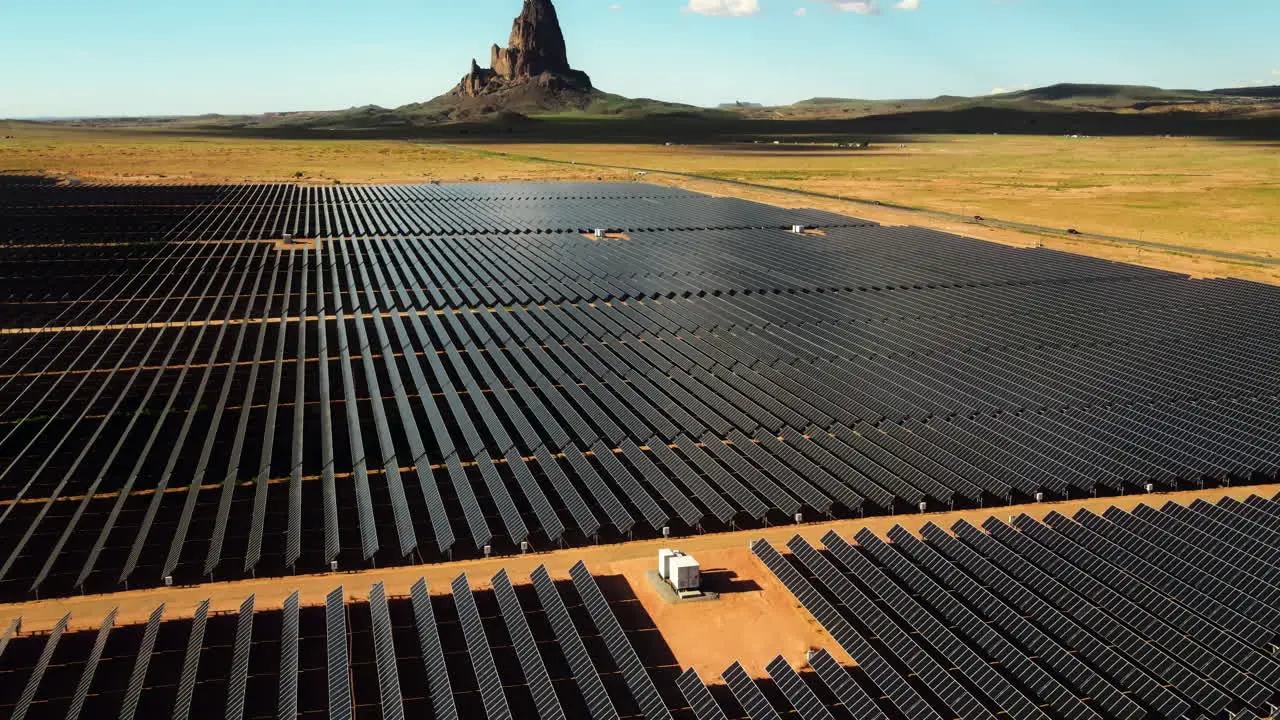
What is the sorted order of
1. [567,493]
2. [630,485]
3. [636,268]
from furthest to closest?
[636,268]
[630,485]
[567,493]

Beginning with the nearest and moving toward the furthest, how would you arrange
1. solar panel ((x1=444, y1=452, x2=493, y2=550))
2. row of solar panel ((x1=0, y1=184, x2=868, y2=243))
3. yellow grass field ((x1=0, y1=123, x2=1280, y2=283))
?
solar panel ((x1=444, y1=452, x2=493, y2=550)) → yellow grass field ((x1=0, y1=123, x2=1280, y2=283)) → row of solar panel ((x1=0, y1=184, x2=868, y2=243))

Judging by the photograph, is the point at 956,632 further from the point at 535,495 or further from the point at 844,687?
the point at 535,495

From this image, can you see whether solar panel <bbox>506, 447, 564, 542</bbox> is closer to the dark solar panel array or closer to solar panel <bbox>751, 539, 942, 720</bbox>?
the dark solar panel array

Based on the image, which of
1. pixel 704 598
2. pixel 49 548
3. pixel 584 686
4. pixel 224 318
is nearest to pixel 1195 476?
pixel 704 598

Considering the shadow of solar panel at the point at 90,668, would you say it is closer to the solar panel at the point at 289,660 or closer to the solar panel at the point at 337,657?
the solar panel at the point at 289,660

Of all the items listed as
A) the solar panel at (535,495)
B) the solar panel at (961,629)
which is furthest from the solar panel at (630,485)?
the solar panel at (961,629)

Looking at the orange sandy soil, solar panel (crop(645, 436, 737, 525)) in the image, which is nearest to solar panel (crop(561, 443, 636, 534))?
the orange sandy soil

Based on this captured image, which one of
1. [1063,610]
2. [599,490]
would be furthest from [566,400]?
[1063,610]
